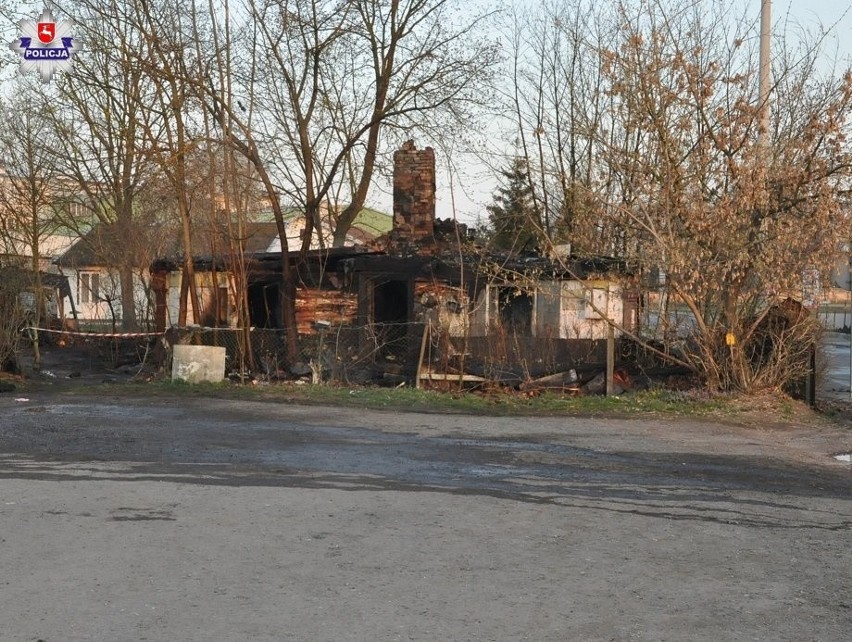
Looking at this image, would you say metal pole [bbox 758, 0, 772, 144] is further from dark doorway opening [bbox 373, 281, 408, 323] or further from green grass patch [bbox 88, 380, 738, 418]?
dark doorway opening [bbox 373, 281, 408, 323]

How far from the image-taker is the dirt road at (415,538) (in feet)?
18.8

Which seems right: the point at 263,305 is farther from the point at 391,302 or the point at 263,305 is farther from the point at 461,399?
the point at 461,399

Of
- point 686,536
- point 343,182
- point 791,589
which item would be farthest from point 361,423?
point 343,182

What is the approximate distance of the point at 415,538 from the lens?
764 cm

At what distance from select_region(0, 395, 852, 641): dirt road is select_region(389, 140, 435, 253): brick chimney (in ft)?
50.5

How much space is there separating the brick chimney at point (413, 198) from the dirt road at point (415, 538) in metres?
15.4

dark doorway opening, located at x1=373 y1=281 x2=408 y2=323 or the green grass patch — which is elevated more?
dark doorway opening, located at x1=373 y1=281 x2=408 y2=323

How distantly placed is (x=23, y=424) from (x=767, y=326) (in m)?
11.8

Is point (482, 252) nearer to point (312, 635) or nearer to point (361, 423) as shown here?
point (361, 423)

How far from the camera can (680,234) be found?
59.8 feet

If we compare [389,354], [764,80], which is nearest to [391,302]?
[389,354]

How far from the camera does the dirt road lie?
5738mm

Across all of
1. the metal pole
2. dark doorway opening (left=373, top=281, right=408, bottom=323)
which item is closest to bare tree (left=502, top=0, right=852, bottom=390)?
the metal pole

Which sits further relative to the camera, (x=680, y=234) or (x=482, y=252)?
(x=482, y=252)
